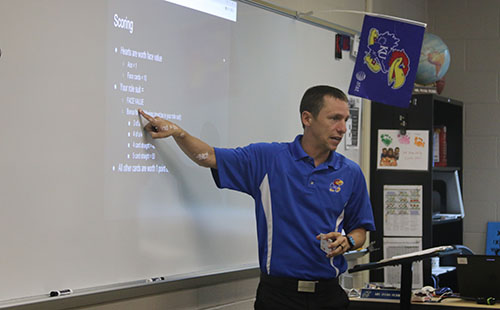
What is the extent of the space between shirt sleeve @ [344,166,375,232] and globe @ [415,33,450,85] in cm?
164

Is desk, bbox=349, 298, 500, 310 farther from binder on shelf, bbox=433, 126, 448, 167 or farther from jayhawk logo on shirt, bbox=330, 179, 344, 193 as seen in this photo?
binder on shelf, bbox=433, 126, 448, 167

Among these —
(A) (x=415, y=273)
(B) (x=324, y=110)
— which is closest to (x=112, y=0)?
(B) (x=324, y=110)

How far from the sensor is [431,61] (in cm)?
416

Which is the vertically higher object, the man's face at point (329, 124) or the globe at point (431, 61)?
the globe at point (431, 61)

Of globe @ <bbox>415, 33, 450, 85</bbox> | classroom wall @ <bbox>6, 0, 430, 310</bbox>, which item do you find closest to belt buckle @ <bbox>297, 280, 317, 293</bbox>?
classroom wall @ <bbox>6, 0, 430, 310</bbox>

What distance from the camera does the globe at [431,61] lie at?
13.6 ft

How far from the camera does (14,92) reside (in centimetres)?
203

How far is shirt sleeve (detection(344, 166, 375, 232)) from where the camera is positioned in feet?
9.00

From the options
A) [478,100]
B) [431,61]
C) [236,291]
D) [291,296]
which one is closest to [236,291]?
[236,291]

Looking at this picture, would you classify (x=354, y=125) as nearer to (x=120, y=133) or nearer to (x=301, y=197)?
(x=301, y=197)

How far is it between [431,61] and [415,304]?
72.3 inches

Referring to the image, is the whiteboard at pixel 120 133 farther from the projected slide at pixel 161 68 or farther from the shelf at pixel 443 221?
the shelf at pixel 443 221

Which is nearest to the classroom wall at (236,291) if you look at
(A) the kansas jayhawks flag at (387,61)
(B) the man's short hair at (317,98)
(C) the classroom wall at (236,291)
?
(C) the classroom wall at (236,291)

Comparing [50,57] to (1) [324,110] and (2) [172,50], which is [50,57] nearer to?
(2) [172,50]
